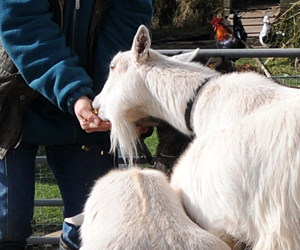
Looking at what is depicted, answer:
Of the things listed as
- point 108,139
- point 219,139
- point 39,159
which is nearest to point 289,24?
point 39,159

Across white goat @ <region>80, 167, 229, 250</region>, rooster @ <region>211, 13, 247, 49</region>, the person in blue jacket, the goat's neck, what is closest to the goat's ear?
the goat's neck

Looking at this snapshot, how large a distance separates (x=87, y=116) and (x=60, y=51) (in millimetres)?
347

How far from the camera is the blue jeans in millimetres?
2908

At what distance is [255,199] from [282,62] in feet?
35.7

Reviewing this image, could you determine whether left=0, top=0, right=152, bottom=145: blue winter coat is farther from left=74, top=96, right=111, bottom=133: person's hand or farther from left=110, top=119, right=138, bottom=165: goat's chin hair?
left=110, top=119, right=138, bottom=165: goat's chin hair

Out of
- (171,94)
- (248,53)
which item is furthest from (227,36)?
(171,94)

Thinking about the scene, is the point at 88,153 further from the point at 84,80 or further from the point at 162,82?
the point at 162,82

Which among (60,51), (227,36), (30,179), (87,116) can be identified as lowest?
(227,36)

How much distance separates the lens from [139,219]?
2057 millimetres

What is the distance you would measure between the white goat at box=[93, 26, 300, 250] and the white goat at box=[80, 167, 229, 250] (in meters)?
0.10

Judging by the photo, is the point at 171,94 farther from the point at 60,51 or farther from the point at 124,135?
the point at 60,51

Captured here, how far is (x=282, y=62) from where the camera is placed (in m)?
12.5

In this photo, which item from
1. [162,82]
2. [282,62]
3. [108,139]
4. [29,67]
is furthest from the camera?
[282,62]

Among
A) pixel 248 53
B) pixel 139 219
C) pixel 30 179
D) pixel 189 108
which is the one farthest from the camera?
pixel 248 53
